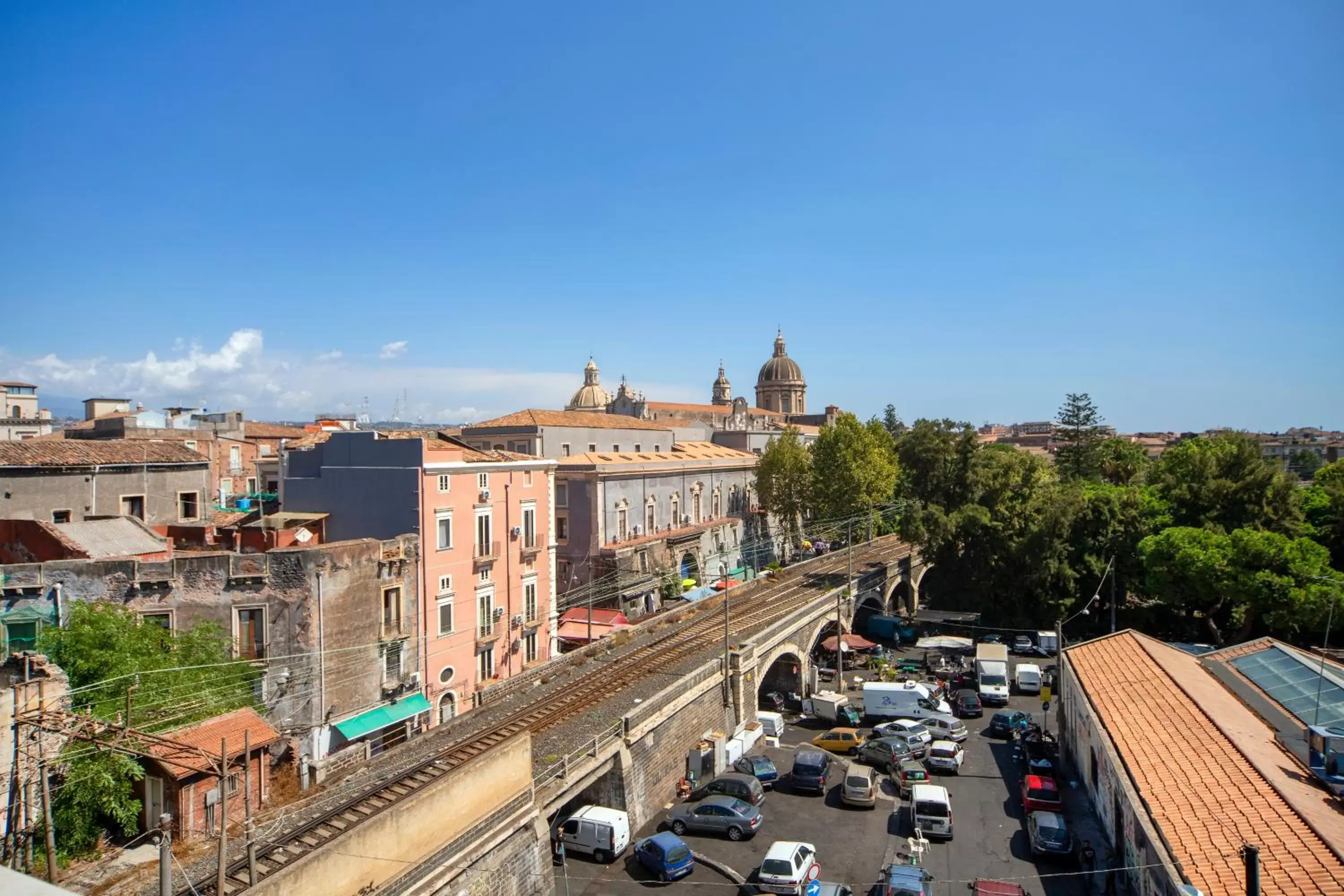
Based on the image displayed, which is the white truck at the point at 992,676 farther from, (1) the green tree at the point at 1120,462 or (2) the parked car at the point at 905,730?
(1) the green tree at the point at 1120,462

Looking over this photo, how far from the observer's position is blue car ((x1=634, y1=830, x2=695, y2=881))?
22406mm

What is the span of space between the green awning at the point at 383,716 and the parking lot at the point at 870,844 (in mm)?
7277

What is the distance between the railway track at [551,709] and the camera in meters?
16.7

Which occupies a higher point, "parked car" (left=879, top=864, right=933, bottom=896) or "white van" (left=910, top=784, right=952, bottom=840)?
"parked car" (left=879, top=864, right=933, bottom=896)

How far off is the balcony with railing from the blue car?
42.4 feet

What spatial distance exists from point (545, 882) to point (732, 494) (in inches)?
1862

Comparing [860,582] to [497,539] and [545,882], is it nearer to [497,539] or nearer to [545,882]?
[497,539]

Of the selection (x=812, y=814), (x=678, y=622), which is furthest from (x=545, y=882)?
(x=678, y=622)

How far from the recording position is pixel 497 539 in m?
33.7

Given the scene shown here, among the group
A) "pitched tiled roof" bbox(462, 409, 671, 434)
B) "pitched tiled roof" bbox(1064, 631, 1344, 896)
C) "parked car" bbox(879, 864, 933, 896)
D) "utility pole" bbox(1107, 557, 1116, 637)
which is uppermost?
"pitched tiled roof" bbox(462, 409, 671, 434)

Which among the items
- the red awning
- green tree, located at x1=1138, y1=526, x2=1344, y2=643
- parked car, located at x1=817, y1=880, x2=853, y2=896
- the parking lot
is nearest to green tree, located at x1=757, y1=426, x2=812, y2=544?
the red awning

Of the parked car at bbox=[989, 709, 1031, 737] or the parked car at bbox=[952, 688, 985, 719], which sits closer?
the parked car at bbox=[989, 709, 1031, 737]

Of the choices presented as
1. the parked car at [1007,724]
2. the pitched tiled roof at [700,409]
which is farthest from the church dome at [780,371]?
the parked car at [1007,724]

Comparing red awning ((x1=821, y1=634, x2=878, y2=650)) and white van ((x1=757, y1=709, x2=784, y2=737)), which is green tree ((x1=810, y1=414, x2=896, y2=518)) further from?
white van ((x1=757, y1=709, x2=784, y2=737))
